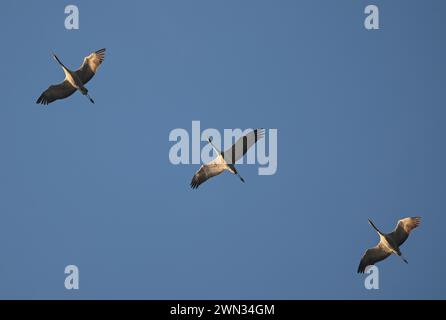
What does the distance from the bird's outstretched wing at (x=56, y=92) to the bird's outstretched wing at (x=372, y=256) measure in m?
16.0

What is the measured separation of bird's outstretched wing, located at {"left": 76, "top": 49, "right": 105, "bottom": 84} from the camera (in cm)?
4453

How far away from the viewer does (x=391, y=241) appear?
143 feet

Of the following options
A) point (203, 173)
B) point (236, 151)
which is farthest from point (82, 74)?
point (236, 151)

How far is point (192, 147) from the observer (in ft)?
187

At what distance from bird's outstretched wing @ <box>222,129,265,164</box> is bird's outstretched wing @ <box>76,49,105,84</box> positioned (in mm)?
7476

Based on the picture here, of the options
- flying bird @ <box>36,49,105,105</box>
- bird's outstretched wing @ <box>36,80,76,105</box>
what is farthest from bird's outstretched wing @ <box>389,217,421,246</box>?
bird's outstretched wing @ <box>36,80,76,105</box>

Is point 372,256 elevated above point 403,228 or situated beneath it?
situated beneath

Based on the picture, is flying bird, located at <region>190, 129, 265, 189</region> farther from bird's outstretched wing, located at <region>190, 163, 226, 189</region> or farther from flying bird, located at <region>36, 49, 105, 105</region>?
flying bird, located at <region>36, 49, 105, 105</region>

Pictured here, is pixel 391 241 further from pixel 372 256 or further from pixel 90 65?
pixel 90 65

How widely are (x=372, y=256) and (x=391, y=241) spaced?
4.74 ft
